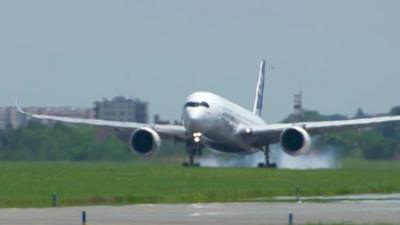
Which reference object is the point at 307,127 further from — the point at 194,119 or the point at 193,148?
the point at 194,119

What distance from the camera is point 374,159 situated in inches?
3401

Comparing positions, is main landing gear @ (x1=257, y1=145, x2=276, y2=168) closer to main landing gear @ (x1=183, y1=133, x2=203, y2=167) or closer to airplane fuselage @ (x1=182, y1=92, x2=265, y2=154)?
airplane fuselage @ (x1=182, y1=92, x2=265, y2=154)

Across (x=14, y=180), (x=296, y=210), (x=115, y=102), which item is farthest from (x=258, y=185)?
(x=115, y=102)

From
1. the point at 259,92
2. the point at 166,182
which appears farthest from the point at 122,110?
the point at 166,182

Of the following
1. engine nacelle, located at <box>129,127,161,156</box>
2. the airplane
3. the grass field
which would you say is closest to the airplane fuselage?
the airplane

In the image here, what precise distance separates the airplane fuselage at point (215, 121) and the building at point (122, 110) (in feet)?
56.3

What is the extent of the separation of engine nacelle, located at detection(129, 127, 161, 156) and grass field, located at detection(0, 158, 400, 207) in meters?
3.19

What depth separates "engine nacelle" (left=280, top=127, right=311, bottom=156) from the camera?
89.9m

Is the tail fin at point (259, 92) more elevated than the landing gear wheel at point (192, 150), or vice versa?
the tail fin at point (259, 92)

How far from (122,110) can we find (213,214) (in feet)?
241

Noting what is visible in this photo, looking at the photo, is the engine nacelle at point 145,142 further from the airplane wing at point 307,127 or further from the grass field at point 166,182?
the airplane wing at point 307,127

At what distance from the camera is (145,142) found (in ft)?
299

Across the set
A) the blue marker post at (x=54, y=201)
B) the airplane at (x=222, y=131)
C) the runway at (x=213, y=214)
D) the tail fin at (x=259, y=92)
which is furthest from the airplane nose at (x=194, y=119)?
the runway at (x=213, y=214)

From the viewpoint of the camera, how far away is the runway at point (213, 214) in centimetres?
4331
